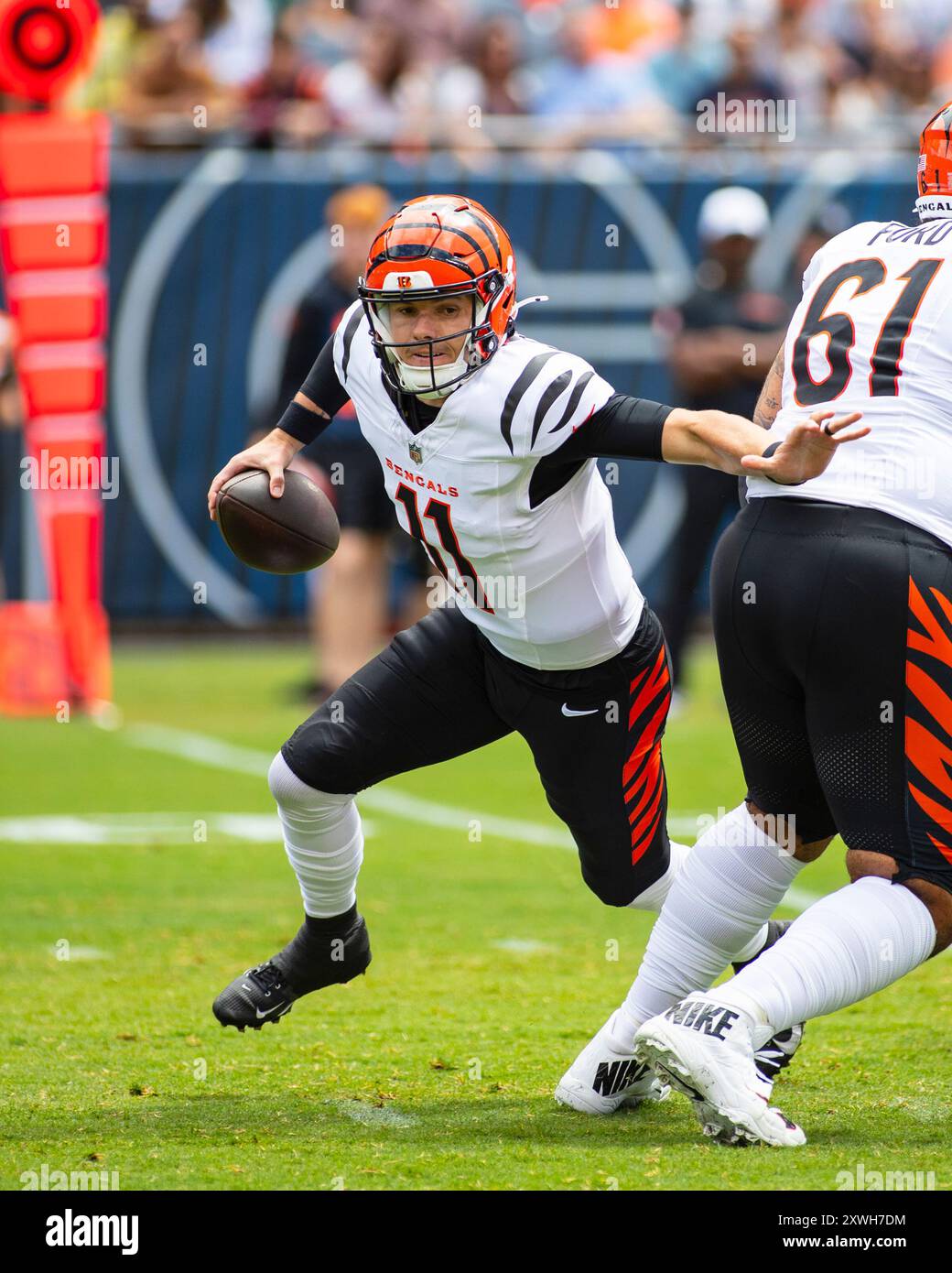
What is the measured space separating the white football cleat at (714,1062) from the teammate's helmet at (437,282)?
1.31 meters

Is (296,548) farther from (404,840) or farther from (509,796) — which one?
(509,796)

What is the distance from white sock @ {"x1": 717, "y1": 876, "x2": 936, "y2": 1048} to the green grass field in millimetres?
267

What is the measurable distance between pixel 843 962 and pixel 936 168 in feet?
4.99

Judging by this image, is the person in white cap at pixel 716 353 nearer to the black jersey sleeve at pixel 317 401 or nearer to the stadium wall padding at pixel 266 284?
the stadium wall padding at pixel 266 284

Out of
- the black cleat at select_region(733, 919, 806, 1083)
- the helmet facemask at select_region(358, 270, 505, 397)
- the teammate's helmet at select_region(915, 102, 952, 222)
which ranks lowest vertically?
the black cleat at select_region(733, 919, 806, 1083)

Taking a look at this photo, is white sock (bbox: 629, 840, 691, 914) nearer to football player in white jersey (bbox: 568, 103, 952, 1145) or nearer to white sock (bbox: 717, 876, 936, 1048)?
football player in white jersey (bbox: 568, 103, 952, 1145)

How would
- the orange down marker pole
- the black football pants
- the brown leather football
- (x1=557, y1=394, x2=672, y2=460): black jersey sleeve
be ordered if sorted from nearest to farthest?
(x1=557, y1=394, x2=672, y2=460): black jersey sleeve < the black football pants < the brown leather football < the orange down marker pole

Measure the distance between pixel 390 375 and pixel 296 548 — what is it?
0.50 meters

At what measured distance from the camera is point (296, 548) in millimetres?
4199

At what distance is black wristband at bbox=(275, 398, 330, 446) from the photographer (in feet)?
14.2

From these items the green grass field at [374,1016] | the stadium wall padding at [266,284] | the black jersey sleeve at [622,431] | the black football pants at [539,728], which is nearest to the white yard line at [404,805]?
the green grass field at [374,1016]

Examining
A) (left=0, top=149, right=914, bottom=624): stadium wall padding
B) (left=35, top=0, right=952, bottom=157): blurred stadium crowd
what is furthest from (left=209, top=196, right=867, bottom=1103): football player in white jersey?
(left=35, top=0, right=952, bottom=157): blurred stadium crowd

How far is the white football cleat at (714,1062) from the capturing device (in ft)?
10.8
